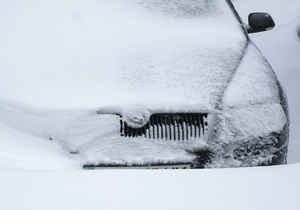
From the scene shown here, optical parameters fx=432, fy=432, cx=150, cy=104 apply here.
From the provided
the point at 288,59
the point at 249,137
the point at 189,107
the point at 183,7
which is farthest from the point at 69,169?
the point at 288,59

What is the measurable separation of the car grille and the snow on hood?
8 centimetres

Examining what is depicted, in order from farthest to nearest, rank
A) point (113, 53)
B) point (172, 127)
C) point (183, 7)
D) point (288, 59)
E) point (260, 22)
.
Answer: point (288, 59) → point (260, 22) → point (183, 7) → point (113, 53) → point (172, 127)

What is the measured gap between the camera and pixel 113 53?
248cm

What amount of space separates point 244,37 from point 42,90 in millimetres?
1474

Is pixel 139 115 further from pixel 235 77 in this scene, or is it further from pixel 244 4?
pixel 244 4

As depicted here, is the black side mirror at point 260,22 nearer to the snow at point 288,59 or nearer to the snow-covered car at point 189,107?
the snow-covered car at point 189,107

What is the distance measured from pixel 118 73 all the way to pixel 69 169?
65 cm

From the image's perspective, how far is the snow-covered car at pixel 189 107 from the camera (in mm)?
2169

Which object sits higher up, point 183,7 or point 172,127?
point 183,7

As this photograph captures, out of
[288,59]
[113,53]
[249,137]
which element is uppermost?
[113,53]

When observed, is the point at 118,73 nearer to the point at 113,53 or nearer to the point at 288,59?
the point at 113,53

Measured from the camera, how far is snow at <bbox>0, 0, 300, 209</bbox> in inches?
47.9

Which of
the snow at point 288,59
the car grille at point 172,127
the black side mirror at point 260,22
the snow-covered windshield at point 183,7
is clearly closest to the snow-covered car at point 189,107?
the car grille at point 172,127

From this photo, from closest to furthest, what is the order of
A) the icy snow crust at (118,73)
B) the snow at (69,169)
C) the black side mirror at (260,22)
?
the snow at (69,169)
the icy snow crust at (118,73)
the black side mirror at (260,22)
